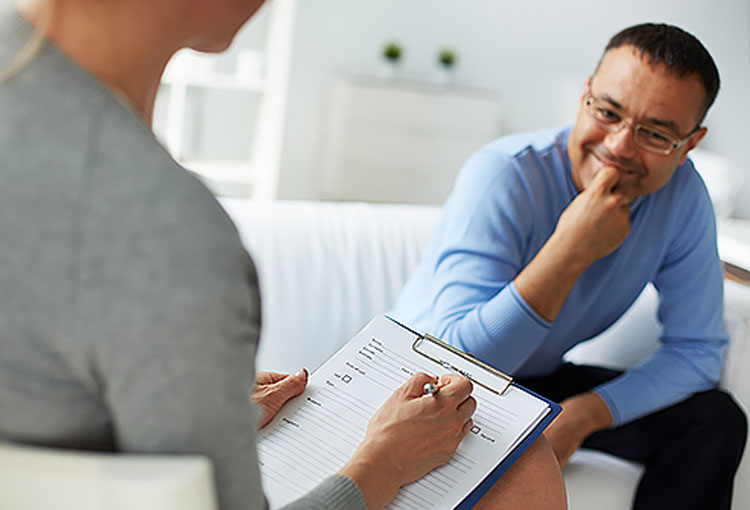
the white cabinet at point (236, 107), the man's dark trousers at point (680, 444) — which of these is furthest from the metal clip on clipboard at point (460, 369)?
the white cabinet at point (236, 107)

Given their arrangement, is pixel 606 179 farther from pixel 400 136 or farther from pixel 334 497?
pixel 400 136

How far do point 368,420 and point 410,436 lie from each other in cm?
9

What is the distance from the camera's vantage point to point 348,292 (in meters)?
1.78

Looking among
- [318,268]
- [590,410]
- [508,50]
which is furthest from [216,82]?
[590,410]

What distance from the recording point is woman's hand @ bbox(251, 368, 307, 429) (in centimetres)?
96

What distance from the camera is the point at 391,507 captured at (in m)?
0.85

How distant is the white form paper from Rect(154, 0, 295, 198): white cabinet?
2.80m

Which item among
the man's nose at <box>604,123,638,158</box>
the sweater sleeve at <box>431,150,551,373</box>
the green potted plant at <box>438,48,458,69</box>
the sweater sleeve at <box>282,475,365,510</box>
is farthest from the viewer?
the green potted plant at <box>438,48,458,69</box>

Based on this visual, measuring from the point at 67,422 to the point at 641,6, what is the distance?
176 inches

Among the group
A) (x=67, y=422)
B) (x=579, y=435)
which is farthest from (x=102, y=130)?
(x=579, y=435)

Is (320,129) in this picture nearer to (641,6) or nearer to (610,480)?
(641,6)

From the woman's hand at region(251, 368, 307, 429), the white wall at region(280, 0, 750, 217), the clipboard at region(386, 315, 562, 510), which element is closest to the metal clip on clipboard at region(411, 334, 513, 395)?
the clipboard at region(386, 315, 562, 510)

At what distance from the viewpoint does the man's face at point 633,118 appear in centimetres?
138

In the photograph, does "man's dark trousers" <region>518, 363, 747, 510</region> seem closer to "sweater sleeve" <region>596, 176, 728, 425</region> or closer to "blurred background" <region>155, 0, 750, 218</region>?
"sweater sleeve" <region>596, 176, 728, 425</region>
